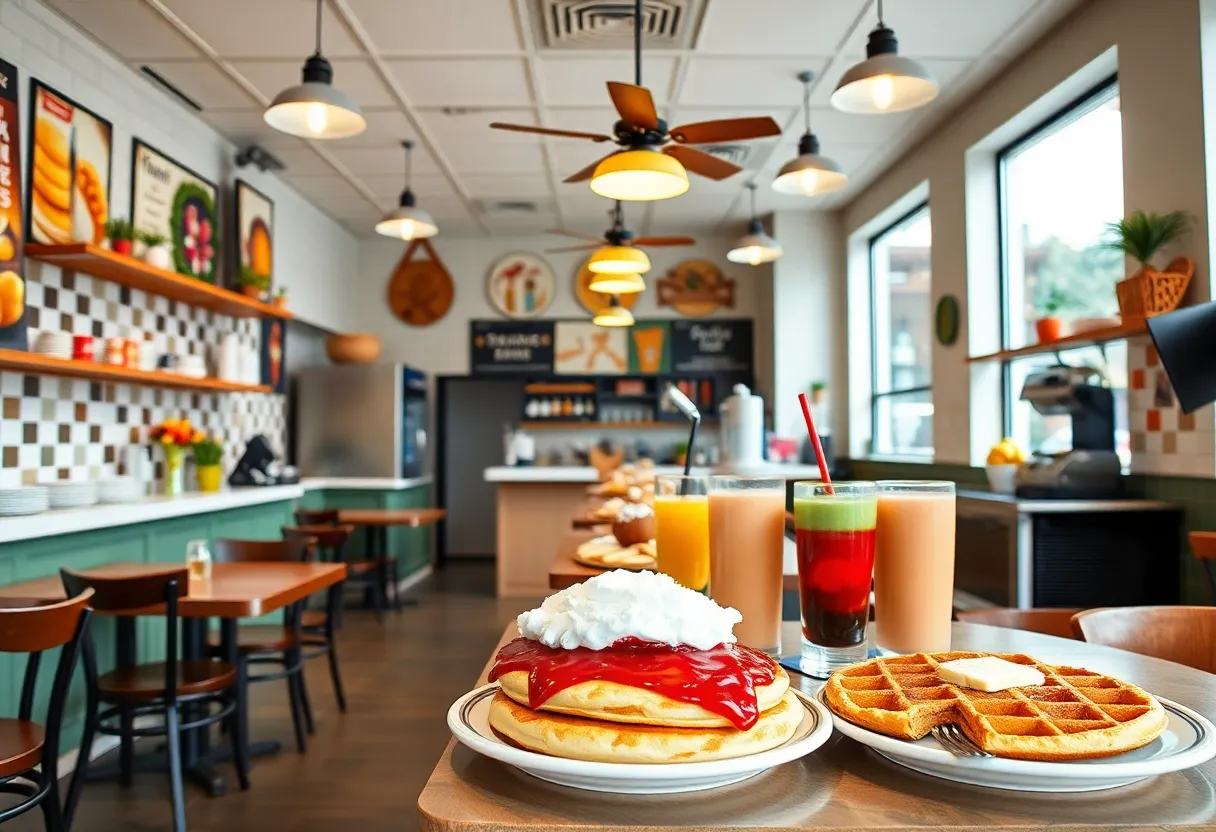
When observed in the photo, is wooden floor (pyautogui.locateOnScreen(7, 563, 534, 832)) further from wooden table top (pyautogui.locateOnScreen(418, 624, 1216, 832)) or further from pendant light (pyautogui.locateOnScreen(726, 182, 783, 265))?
pendant light (pyautogui.locateOnScreen(726, 182, 783, 265))

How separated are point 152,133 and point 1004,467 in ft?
16.7

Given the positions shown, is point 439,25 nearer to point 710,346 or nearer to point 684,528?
point 684,528

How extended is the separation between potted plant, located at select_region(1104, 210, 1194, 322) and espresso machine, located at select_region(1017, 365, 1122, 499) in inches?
17.0

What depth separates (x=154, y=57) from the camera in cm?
475

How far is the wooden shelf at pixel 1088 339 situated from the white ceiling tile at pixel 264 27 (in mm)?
3808

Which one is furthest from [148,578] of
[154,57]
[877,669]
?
[154,57]

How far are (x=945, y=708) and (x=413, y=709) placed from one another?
3934 millimetres

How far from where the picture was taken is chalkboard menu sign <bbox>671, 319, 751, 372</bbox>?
9.05m

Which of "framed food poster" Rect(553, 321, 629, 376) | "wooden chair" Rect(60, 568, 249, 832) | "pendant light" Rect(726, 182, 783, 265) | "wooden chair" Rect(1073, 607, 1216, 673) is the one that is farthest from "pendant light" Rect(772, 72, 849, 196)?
"framed food poster" Rect(553, 321, 629, 376)

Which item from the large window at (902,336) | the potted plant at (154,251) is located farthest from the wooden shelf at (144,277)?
the large window at (902,336)

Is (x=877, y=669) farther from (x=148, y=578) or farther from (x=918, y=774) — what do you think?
(x=148, y=578)

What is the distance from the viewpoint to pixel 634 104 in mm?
2889

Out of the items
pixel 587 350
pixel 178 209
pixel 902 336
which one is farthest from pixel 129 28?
pixel 902 336

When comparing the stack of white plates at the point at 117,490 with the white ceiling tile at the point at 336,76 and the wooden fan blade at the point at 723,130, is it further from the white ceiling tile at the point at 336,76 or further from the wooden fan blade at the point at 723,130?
the wooden fan blade at the point at 723,130
